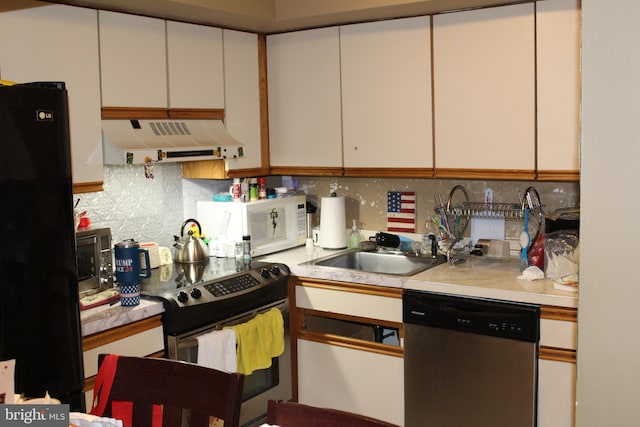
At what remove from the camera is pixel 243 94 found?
390 centimetres

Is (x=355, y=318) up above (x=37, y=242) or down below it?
below

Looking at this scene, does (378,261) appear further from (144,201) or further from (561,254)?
(144,201)

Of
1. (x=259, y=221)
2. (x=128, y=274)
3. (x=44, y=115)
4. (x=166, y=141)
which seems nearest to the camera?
(x=44, y=115)

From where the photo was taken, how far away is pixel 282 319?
3545mm

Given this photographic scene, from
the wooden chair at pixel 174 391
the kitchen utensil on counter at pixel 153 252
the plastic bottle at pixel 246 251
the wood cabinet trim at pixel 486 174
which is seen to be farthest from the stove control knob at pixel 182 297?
the wood cabinet trim at pixel 486 174

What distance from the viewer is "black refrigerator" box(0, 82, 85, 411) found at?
6.75ft

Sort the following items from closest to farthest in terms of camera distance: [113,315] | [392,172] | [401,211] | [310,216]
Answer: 1. [113,315]
2. [392,172]
3. [401,211]
4. [310,216]

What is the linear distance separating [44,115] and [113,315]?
0.99m

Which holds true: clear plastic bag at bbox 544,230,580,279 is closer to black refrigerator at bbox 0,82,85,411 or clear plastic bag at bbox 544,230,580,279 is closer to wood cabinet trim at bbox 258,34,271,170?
wood cabinet trim at bbox 258,34,271,170

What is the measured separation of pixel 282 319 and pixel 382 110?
1.22 metres

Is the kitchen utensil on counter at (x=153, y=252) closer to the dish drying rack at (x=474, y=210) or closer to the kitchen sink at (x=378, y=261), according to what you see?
the kitchen sink at (x=378, y=261)

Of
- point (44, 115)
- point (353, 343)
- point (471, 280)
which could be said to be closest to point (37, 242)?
point (44, 115)

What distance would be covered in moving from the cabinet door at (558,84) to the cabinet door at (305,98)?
1.11 m

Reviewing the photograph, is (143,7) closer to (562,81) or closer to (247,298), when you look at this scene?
(247,298)
